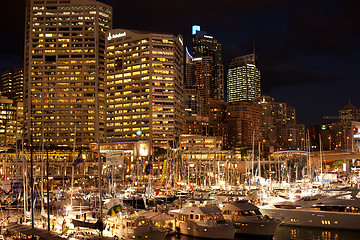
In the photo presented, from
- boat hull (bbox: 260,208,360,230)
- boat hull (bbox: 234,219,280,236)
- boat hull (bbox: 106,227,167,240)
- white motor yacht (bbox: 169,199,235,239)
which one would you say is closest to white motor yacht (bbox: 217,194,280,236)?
boat hull (bbox: 234,219,280,236)

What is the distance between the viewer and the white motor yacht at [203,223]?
50594 mm

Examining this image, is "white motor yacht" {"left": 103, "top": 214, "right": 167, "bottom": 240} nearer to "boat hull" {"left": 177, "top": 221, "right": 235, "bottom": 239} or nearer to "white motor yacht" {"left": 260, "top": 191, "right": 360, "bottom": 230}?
"boat hull" {"left": 177, "top": 221, "right": 235, "bottom": 239}

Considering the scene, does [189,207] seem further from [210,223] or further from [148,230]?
[148,230]

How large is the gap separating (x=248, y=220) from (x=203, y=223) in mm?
6683

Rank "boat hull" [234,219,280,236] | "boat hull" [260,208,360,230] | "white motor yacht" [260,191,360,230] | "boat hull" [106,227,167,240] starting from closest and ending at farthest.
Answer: "boat hull" [106,227,167,240], "boat hull" [234,219,280,236], "boat hull" [260,208,360,230], "white motor yacht" [260,191,360,230]

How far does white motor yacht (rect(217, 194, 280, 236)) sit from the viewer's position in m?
53.8

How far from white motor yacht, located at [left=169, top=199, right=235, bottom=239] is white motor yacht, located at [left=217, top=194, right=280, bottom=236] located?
311 centimetres

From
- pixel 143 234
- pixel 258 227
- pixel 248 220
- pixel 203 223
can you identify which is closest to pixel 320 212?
pixel 258 227

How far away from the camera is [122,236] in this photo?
47.0 metres

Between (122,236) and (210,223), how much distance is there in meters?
10.7

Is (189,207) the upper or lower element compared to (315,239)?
upper

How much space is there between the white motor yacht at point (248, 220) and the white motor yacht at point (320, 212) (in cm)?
834

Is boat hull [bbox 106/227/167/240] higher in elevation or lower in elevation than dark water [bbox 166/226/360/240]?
higher

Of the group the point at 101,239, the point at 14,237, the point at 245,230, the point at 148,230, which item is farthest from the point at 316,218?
the point at 14,237
